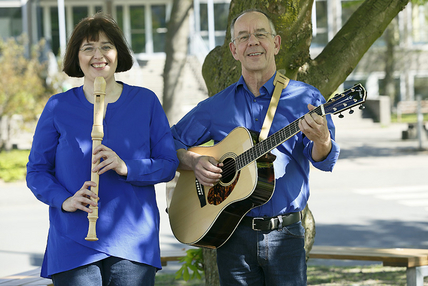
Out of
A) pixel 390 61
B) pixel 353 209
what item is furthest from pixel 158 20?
pixel 353 209

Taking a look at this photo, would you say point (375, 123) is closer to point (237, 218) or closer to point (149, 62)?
point (149, 62)

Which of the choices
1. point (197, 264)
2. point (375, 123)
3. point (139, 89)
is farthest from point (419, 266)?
point (375, 123)

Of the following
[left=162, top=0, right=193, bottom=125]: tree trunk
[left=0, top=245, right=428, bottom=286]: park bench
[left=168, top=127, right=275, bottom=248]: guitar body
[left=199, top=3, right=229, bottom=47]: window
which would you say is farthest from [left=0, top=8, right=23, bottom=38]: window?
[left=168, top=127, right=275, bottom=248]: guitar body

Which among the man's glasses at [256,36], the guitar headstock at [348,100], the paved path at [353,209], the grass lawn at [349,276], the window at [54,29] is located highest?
the window at [54,29]

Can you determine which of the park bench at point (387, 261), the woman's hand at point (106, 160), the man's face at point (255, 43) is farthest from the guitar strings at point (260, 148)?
the park bench at point (387, 261)

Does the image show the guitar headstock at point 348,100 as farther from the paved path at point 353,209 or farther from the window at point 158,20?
the window at point 158,20

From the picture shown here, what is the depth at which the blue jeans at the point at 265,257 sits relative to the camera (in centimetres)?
279

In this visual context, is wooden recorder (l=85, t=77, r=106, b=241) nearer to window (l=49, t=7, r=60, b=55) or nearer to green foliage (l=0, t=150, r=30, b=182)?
green foliage (l=0, t=150, r=30, b=182)

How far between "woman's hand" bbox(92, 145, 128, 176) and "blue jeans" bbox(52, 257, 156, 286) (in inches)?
16.8

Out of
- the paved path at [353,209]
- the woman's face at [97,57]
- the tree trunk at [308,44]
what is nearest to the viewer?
the woman's face at [97,57]

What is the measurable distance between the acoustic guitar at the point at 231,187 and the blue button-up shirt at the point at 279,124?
68mm

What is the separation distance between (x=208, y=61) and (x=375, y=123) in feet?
62.8

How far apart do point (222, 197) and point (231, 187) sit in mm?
81

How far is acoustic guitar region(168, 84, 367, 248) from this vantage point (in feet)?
8.87
